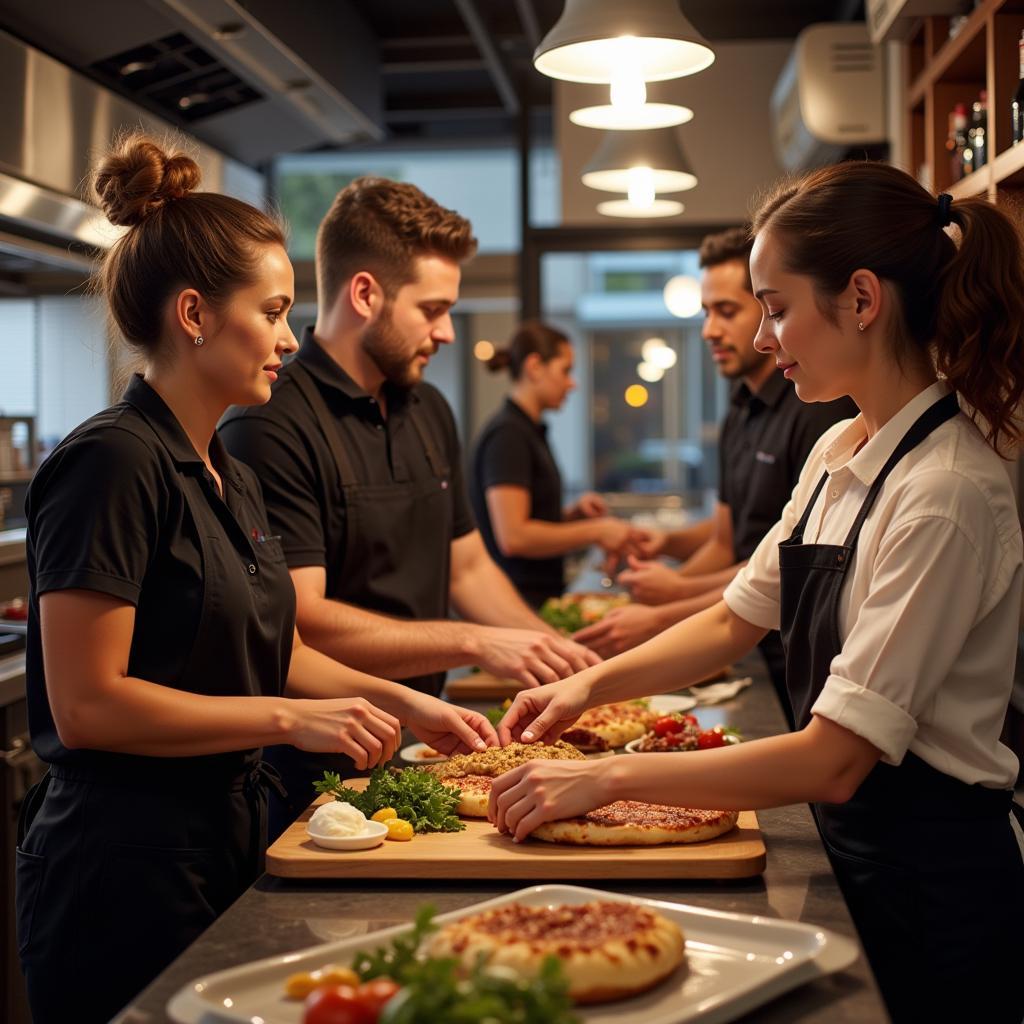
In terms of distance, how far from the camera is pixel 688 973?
1.34 meters

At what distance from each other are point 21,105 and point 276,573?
7.46 ft

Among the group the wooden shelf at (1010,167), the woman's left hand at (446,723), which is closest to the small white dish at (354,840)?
the woman's left hand at (446,723)

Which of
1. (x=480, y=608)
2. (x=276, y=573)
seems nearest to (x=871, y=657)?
(x=276, y=573)

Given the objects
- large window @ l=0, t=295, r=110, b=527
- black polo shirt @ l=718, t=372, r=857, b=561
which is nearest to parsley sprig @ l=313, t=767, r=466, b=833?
black polo shirt @ l=718, t=372, r=857, b=561

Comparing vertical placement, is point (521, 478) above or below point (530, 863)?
above

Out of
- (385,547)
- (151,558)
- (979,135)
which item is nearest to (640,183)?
(979,135)

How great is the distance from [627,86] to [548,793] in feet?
4.74

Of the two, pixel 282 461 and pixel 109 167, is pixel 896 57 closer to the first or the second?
pixel 282 461

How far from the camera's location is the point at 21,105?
3711mm

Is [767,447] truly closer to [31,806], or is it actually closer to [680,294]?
[31,806]

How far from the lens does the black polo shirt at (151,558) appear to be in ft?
5.78

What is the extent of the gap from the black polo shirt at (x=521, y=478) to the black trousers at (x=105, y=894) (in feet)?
11.1

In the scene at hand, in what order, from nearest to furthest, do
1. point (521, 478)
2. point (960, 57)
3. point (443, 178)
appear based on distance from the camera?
point (960, 57)
point (521, 478)
point (443, 178)

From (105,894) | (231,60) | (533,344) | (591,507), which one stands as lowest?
(105,894)
